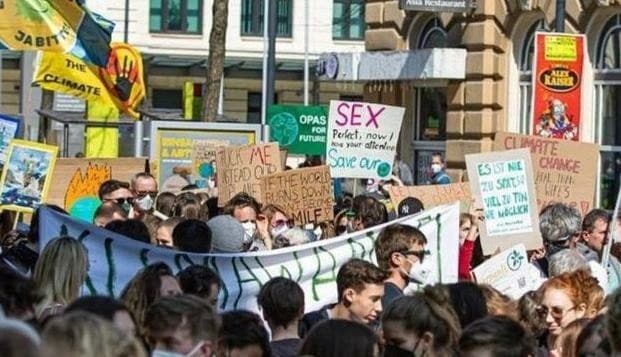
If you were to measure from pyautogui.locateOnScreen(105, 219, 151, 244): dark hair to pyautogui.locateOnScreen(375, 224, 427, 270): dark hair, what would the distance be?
1.70 m

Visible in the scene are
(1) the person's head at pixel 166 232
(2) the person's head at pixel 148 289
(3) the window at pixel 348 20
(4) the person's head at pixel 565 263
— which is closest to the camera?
(2) the person's head at pixel 148 289

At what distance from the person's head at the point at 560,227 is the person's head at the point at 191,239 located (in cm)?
268

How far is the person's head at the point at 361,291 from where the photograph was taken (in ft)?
28.6

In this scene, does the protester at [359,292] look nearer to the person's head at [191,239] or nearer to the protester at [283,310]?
the protester at [283,310]

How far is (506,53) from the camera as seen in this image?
81.9 ft

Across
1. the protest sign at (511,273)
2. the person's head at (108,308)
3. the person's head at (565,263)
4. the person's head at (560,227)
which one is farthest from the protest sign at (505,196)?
the person's head at (108,308)

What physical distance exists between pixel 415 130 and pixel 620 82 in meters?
5.41

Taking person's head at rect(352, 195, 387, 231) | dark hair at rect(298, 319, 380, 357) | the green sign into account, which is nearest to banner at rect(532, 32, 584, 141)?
person's head at rect(352, 195, 387, 231)

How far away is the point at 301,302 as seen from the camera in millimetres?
8133

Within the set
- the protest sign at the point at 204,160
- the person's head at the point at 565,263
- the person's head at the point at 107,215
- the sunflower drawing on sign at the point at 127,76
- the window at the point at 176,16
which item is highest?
the window at the point at 176,16

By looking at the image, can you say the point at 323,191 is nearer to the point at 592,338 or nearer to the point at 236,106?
the point at 592,338

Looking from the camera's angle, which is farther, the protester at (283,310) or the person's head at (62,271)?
the person's head at (62,271)

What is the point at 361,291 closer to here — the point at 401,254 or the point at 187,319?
the point at 401,254

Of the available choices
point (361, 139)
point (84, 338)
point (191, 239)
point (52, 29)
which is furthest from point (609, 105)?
point (84, 338)
